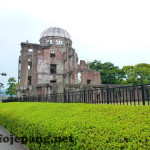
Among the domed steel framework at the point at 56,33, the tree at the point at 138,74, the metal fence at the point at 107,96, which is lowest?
the metal fence at the point at 107,96

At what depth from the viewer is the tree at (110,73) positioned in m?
38.8

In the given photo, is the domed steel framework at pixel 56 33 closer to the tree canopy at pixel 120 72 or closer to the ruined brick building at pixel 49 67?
the ruined brick building at pixel 49 67

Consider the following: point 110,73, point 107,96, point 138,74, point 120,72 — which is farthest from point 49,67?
point 107,96

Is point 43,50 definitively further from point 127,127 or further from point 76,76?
point 127,127

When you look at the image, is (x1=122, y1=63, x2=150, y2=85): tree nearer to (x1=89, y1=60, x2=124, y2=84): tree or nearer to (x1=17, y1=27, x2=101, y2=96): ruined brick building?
(x1=89, y1=60, x2=124, y2=84): tree

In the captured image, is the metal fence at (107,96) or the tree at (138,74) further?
the tree at (138,74)

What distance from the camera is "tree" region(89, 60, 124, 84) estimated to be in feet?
→ 127

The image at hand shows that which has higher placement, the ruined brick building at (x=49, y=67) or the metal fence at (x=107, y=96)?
the ruined brick building at (x=49, y=67)

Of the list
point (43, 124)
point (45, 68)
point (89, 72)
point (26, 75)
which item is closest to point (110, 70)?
point (89, 72)

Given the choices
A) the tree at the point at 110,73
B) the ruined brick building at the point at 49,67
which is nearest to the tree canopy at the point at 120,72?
the tree at the point at 110,73

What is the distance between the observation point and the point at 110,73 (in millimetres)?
39156

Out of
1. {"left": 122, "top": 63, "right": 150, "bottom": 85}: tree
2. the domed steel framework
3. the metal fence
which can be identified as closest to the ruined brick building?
the domed steel framework

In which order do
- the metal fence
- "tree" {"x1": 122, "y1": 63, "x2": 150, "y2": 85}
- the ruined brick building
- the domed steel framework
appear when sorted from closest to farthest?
the metal fence
the ruined brick building
"tree" {"x1": 122, "y1": 63, "x2": 150, "y2": 85}
the domed steel framework

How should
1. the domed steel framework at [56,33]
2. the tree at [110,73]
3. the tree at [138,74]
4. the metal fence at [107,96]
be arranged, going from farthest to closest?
the domed steel framework at [56,33]
the tree at [110,73]
the tree at [138,74]
the metal fence at [107,96]
